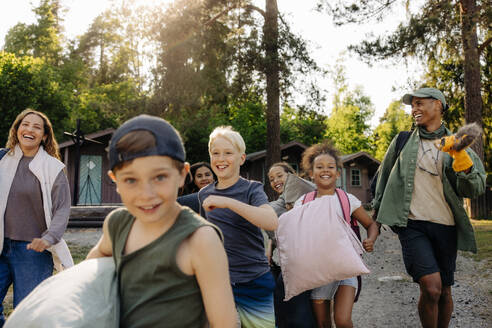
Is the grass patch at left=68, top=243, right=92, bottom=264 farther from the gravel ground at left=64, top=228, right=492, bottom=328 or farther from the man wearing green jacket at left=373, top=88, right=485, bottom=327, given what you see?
the man wearing green jacket at left=373, top=88, right=485, bottom=327

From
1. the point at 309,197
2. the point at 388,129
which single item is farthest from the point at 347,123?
the point at 309,197

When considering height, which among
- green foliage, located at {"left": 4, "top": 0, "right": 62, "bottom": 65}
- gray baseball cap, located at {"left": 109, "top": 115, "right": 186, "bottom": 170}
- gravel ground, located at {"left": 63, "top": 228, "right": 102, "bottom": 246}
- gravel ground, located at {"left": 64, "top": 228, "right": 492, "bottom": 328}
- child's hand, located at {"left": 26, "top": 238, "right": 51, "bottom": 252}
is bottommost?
gravel ground, located at {"left": 64, "top": 228, "right": 492, "bottom": 328}

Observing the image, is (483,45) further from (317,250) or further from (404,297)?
(317,250)

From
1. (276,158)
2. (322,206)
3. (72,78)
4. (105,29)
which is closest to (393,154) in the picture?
(322,206)

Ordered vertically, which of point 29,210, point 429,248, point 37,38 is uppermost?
point 37,38

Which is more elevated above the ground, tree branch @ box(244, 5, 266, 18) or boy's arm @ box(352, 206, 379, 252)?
tree branch @ box(244, 5, 266, 18)

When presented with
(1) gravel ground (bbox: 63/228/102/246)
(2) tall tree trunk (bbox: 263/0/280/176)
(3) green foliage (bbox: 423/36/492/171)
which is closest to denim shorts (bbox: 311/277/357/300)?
(1) gravel ground (bbox: 63/228/102/246)

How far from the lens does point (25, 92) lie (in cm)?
2430

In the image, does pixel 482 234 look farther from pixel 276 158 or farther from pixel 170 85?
pixel 170 85

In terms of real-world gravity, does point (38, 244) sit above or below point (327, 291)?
above

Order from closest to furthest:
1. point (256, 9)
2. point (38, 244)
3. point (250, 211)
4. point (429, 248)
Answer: point (250, 211)
point (38, 244)
point (429, 248)
point (256, 9)

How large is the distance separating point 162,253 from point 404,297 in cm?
549

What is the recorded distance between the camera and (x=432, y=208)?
410 cm

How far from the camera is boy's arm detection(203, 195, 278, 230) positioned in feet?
7.31
